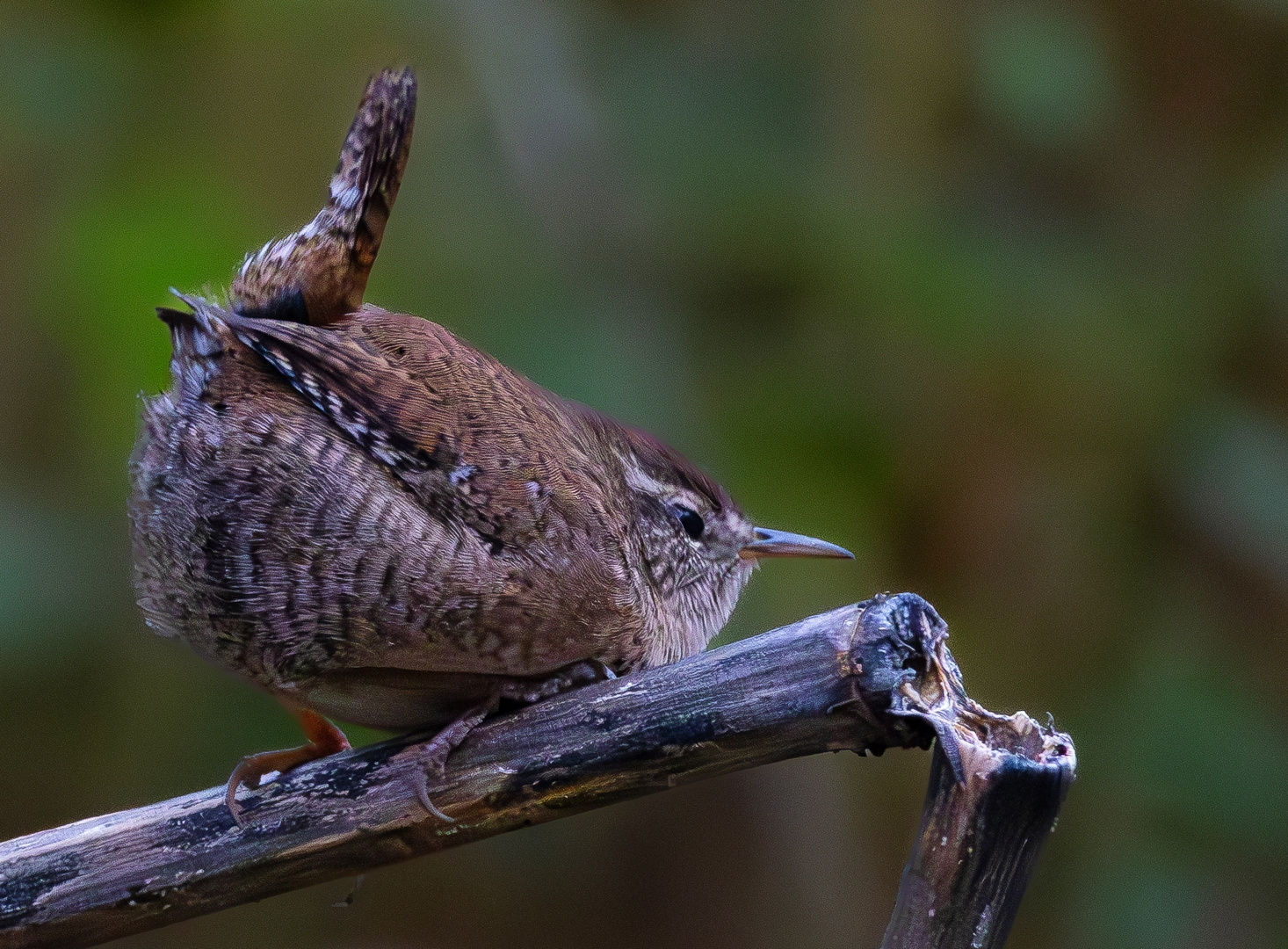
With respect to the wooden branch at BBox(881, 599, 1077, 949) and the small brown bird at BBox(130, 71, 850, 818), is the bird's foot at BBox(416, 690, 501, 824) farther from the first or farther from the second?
the wooden branch at BBox(881, 599, 1077, 949)

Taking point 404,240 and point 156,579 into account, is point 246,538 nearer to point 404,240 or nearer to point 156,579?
point 156,579

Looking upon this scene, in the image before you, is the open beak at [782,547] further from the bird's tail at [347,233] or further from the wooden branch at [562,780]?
the bird's tail at [347,233]

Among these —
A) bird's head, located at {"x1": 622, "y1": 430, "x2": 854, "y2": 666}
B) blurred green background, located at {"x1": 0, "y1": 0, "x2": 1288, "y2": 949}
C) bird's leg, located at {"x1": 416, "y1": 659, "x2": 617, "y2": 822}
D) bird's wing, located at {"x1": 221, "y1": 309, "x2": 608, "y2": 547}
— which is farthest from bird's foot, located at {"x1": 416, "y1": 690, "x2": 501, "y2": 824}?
blurred green background, located at {"x1": 0, "y1": 0, "x2": 1288, "y2": 949}

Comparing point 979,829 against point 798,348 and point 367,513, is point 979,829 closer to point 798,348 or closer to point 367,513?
point 367,513

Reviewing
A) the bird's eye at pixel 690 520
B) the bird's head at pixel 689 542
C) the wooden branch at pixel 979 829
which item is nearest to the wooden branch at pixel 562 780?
the wooden branch at pixel 979 829

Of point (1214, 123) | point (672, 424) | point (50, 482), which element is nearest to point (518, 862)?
point (672, 424)

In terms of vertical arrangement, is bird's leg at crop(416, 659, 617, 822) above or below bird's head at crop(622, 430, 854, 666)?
below

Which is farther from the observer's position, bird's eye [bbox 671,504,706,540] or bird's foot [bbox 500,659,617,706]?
bird's eye [bbox 671,504,706,540]

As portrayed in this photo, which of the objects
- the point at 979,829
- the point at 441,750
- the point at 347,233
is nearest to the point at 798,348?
the point at 347,233
